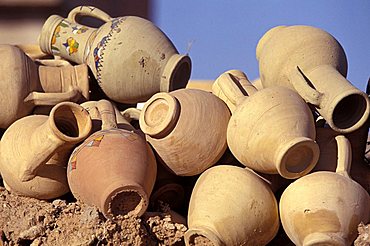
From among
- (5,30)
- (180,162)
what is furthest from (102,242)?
(5,30)

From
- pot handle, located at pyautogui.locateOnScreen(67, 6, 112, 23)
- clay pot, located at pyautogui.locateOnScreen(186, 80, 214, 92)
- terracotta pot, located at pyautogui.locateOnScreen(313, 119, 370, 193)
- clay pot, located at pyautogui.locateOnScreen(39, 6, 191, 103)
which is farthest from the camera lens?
clay pot, located at pyautogui.locateOnScreen(186, 80, 214, 92)

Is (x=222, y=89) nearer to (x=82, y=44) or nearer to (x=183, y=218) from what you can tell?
(x=183, y=218)

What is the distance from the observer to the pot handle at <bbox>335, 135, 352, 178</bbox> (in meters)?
2.36

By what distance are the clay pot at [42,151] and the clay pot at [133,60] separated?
0.45m

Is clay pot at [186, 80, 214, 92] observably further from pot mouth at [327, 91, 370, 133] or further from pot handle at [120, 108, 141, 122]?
pot mouth at [327, 91, 370, 133]

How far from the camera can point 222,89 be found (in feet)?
8.59

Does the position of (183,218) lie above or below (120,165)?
below

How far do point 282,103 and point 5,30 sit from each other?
390 centimetres

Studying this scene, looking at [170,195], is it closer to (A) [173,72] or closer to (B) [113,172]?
(B) [113,172]

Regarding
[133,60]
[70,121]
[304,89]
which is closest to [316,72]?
[304,89]

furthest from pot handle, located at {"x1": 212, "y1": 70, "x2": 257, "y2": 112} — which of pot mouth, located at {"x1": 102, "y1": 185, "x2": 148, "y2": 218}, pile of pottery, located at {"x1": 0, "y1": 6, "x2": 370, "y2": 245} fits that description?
pot mouth, located at {"x1": 102, "y1": 185, "x2": 148, "y2": 218}

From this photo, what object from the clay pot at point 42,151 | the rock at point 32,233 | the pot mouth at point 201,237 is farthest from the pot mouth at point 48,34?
the pot mouth at point 201,237

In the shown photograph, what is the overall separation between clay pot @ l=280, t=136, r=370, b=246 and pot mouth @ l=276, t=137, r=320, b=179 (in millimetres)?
29

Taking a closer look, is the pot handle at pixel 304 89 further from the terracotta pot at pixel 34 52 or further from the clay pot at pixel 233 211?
the terracotta pot at pixel 34 52
